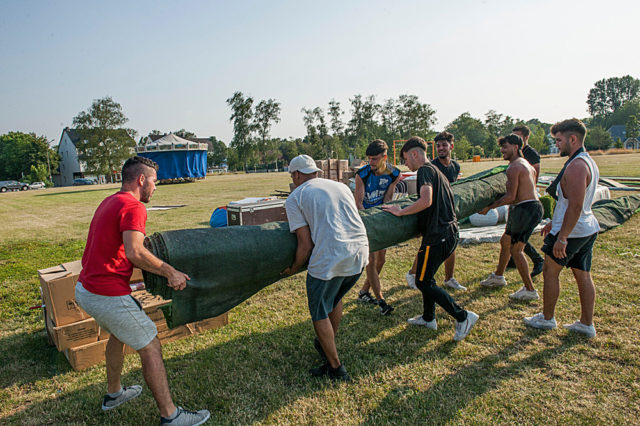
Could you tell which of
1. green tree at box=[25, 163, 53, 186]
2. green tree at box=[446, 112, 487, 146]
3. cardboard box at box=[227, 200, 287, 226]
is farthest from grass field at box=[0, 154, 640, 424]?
green tree at box=[446, 112, 487, 146]

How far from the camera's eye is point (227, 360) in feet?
12.3

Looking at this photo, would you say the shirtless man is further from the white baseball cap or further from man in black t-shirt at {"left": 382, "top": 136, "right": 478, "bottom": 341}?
the white baseball cap

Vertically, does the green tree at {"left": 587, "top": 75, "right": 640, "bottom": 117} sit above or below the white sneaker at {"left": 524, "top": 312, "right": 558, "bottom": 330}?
above

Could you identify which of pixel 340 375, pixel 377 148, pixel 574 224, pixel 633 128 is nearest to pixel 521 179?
pixel 574 224

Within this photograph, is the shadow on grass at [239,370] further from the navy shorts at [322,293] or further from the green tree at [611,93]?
the green tree at [611,93]

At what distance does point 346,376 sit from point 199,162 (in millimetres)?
43095

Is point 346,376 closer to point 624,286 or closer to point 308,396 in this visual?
point 308,396

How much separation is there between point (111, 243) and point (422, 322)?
3233mm

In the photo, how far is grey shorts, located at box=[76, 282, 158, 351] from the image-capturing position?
2.63 m

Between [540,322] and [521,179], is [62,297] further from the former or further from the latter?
[521,179]

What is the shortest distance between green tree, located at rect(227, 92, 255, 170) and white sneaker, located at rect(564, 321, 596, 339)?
67262 millimetres

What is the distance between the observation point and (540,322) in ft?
13.2

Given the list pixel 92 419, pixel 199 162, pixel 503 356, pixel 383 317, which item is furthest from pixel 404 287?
pixel 199 162

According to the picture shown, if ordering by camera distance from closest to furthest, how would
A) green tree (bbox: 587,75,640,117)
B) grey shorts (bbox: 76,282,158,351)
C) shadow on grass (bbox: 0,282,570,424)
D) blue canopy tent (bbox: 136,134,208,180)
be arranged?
grey shorts (bbox: 76,282,158,351) → shadow on grass (bbox: 0,282,570,424) → blue canopy tent (bbox: 136,134,208,180) → green tree (bbox: 587,75,640,117)
